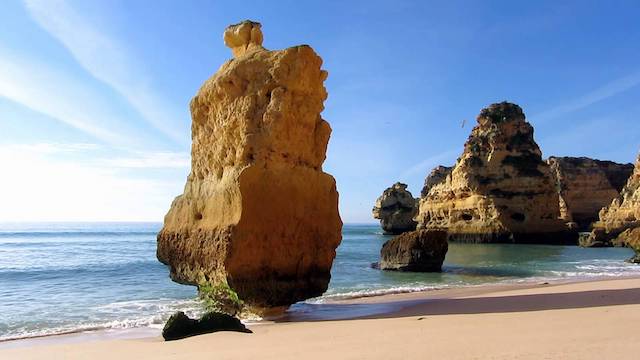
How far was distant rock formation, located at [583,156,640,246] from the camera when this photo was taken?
144 ft

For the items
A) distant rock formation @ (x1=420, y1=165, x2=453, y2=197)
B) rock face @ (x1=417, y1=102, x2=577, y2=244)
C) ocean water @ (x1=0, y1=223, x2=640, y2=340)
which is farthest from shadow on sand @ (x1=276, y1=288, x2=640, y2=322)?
distant rock formation @ (x1=420, y1=165, x2=453, y2=197)

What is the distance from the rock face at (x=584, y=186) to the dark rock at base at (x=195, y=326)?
228 feet

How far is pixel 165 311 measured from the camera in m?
13.6

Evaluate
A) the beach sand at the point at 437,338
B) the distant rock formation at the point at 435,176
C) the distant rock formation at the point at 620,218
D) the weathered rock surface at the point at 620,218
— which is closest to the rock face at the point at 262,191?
the beach sand at the point at 437,338

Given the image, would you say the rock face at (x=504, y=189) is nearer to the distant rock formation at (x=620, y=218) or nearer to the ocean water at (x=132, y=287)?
the distant rock formation at (x=620, y=218)

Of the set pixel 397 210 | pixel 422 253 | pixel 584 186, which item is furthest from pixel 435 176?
pixel 422 253

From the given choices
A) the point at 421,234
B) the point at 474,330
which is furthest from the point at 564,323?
the point at 421,234

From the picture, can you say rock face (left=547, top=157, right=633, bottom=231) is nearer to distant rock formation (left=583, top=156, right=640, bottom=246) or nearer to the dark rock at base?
distant rock formation (left=583, top=156, right=640, bottom=246)

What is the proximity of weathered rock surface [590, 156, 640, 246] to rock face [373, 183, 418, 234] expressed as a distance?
106 ft

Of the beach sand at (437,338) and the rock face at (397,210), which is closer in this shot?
the beach sand at (437,338)

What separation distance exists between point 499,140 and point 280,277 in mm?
47631

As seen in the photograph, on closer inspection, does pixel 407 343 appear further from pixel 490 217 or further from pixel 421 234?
pixel 490 217

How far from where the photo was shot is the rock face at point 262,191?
1089 cm

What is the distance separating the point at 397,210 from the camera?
263ft
